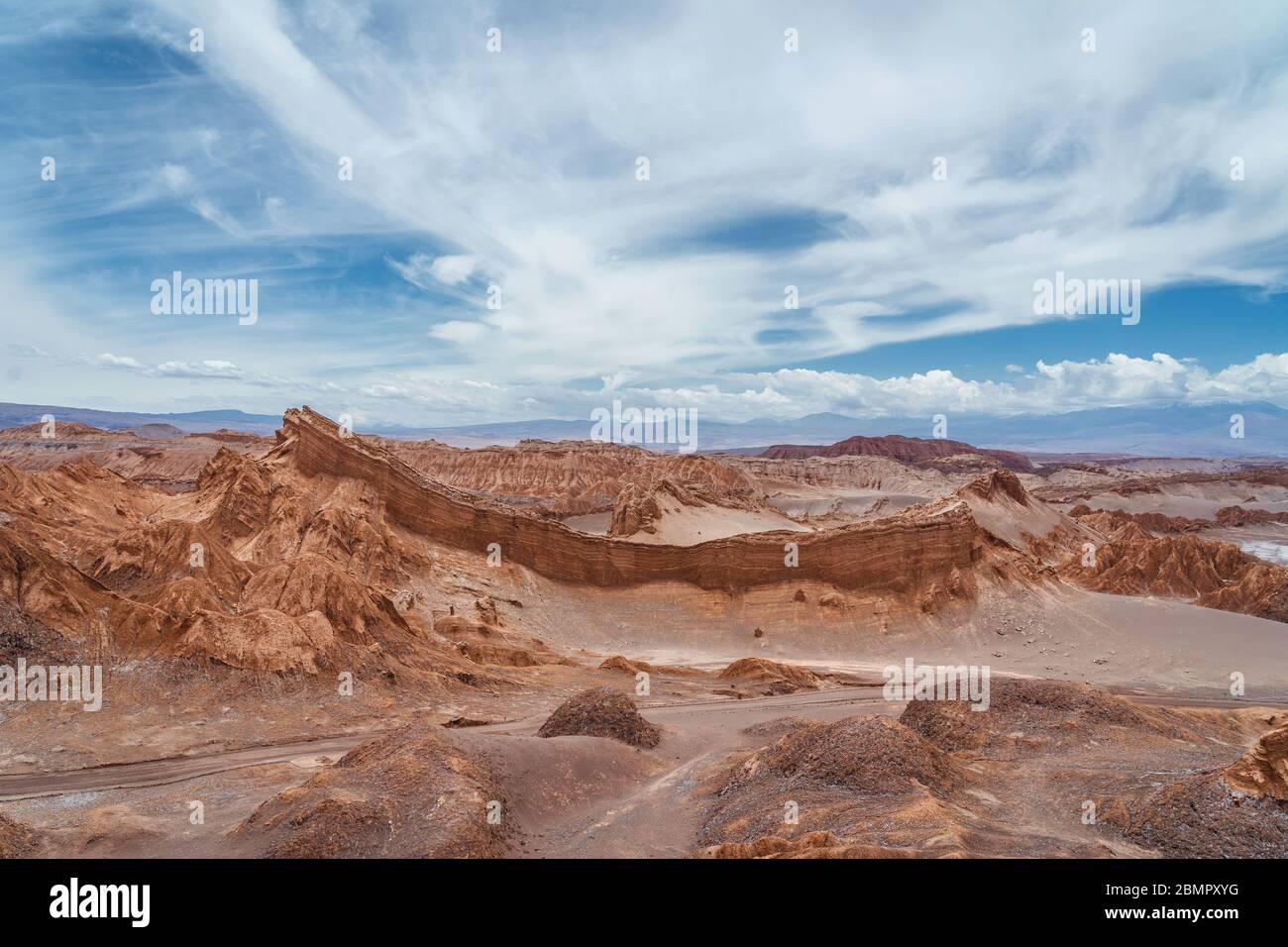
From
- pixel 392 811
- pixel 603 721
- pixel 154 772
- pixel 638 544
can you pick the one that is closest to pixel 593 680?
pixel 603 721

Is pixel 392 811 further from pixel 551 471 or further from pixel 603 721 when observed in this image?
pixel 551 471

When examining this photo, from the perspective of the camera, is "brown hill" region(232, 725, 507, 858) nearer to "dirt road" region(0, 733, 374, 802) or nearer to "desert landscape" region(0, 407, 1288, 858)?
"desert landscape" region(0, 407, 1288, 858)

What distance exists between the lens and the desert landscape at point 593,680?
36.0 ft

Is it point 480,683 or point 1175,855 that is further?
point 480,683

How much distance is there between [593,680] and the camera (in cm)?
2522

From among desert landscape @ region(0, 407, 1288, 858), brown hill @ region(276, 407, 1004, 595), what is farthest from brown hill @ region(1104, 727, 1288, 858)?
brown hill @ region(276, 407, 1004, 595)

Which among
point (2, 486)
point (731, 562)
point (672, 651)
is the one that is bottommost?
point (672, 651)

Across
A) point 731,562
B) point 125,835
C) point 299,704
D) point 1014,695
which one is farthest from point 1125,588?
point 125,835

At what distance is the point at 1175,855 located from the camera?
9.38 meters

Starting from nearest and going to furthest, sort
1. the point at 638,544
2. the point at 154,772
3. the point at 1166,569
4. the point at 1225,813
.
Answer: the point at 1225,813 → the point at 154,772 → the point at 638,544 → the point at 1166,569
